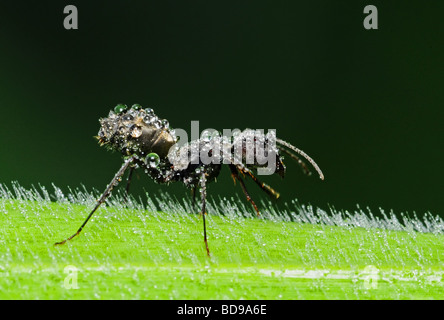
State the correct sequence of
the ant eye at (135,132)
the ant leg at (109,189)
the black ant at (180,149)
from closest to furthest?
the ant leg at (109,189) → the black ant at (180,149) → the ant eye at (135,132)

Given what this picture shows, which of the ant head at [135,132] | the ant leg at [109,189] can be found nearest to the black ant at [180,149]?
the ant head at [135,132]

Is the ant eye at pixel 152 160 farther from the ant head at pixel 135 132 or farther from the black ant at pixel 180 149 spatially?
the ant head at pixel 135 132

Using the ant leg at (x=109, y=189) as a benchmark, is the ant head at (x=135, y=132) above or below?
above

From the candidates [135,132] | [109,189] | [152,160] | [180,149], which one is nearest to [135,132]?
[135,132]

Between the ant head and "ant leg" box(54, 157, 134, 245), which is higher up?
the ant head

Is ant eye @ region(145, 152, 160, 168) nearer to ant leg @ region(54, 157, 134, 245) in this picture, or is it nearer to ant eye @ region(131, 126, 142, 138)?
ant eye @ region(131, 126, 142, 138)

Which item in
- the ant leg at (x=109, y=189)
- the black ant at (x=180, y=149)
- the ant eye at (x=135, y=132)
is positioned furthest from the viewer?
the ant eye at (x=135, y=132)

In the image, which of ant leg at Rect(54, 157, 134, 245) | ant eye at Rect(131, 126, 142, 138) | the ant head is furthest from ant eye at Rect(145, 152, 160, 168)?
ant leg at Rect(54, 157, 134, 245)

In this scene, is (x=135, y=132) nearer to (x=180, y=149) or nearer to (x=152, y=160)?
(x=152, y=160)

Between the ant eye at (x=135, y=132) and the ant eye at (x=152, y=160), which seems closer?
the ant eye at (x=152, y=160)

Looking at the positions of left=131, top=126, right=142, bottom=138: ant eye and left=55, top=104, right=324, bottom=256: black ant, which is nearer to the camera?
left=55, top=104, right=324, bottom=256: black ant
